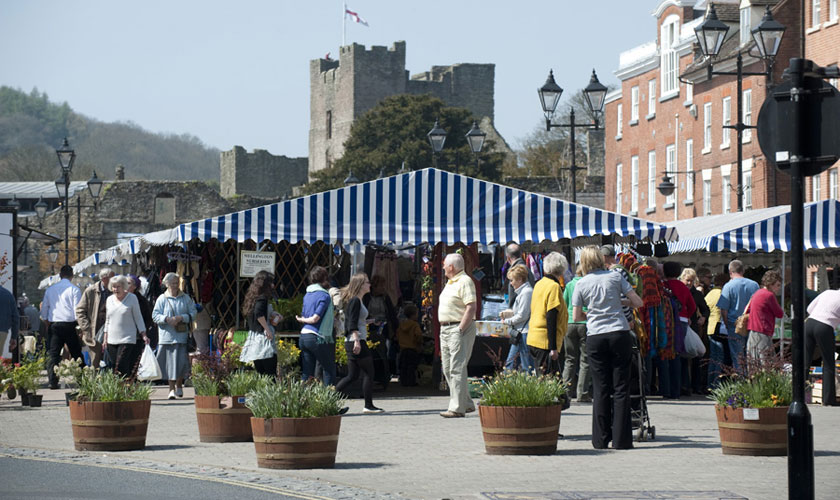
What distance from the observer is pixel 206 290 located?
21469 mm

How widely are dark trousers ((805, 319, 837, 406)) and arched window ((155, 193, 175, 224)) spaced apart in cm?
6356

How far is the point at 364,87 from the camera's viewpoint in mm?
102062

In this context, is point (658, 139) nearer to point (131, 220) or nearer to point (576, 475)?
point (131, 220)

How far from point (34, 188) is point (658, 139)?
65.5 metres

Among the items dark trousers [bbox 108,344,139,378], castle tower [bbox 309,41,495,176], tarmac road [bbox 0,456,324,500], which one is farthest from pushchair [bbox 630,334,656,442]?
castle tower [bbox 309,41,495,176]

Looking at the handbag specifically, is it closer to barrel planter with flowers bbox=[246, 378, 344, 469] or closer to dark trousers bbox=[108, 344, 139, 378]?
dark trousers bbox=[108, 344, 139, 378]

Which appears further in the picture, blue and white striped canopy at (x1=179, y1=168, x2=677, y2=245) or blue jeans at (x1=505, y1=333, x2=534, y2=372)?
blue and white striped canopy at (x1=179, y1=168, x2=677, y2=245)

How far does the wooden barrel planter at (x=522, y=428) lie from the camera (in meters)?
11.8

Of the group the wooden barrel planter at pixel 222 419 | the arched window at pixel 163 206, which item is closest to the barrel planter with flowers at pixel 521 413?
the wooden barrel planter at pixel 222 419

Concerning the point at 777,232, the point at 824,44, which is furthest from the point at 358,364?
the point at 824,44

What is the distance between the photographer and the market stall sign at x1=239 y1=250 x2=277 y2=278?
65.3 feet

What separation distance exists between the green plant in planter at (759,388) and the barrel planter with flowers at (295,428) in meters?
3.11

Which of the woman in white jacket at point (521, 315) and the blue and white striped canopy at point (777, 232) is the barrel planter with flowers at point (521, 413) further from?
the blue and white striped canopy at point (777, 232)

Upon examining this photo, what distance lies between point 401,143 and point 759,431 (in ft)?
219
